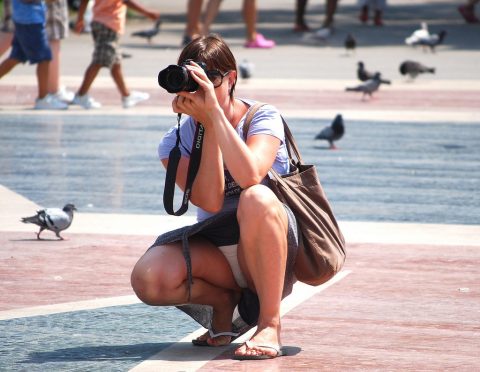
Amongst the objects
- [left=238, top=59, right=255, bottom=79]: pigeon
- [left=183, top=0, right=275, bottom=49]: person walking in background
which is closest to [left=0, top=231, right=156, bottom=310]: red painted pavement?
[left=238, top=59, right=255, bottom=79]: pigeon

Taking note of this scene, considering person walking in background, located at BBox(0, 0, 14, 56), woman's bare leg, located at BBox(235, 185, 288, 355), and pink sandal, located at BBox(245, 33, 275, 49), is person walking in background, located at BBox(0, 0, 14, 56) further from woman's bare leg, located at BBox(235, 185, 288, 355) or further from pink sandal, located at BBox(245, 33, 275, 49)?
woman's bare leg, located at BBox(235, 185, 288, 355)

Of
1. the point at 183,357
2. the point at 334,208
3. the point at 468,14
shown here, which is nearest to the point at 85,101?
the point at 334,208

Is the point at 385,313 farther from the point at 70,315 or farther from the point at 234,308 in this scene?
the point at 70,315

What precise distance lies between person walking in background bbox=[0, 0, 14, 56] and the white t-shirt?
10158 millimetres

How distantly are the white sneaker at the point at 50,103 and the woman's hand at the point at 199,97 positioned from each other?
9.97m

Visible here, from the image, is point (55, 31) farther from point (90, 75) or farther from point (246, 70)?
point (246, 70)

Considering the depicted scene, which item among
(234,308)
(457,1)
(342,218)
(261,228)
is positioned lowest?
(457,1)

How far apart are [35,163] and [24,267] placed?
4210mm

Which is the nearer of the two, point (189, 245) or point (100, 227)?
point (189, 245)

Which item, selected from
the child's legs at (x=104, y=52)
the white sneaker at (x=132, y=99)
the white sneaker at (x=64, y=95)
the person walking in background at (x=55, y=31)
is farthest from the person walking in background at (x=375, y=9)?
the child's legs at (x=104, y=52)

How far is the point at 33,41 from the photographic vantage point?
14.1 meters

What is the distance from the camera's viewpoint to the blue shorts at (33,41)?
1412 centimetres

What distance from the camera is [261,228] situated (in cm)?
509

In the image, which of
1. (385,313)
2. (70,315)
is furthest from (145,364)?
(385,313)
